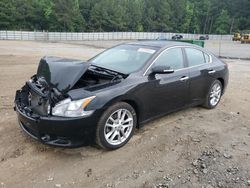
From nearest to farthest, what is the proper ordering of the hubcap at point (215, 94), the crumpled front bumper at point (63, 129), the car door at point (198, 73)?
the crumpled front bumper at point (63, 129)
the car door at point (198, 73)
the hubcap at point (215, 94)

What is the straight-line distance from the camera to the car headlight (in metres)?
3.26

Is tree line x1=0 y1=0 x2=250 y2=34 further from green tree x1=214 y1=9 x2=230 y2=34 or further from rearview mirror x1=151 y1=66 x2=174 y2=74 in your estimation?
rearview mirror x1=151 y1=66 x2=174 y2=74

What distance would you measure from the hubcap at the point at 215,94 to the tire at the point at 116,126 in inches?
94.2

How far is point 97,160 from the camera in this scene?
3.48 meters

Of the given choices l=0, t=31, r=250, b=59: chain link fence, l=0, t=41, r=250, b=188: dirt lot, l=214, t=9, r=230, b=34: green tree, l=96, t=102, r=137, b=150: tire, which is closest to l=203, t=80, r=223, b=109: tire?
l=0, t=41, r=250, b=188: dirt lot

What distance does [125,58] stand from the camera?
457cm

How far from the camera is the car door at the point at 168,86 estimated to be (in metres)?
4.10

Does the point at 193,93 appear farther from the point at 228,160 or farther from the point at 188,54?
the point at 228,160

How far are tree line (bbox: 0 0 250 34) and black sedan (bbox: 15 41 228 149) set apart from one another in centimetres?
5616

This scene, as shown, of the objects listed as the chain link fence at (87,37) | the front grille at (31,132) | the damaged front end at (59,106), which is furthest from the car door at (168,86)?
the chain link fence at (87,37)

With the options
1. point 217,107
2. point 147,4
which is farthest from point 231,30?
point 217,107

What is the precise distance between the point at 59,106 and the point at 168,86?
6.11 feet

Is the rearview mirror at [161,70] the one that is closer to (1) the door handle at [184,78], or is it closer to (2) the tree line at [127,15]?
(1) the door handle at [184,78]

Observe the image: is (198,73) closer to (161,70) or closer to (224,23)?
(161,70)
